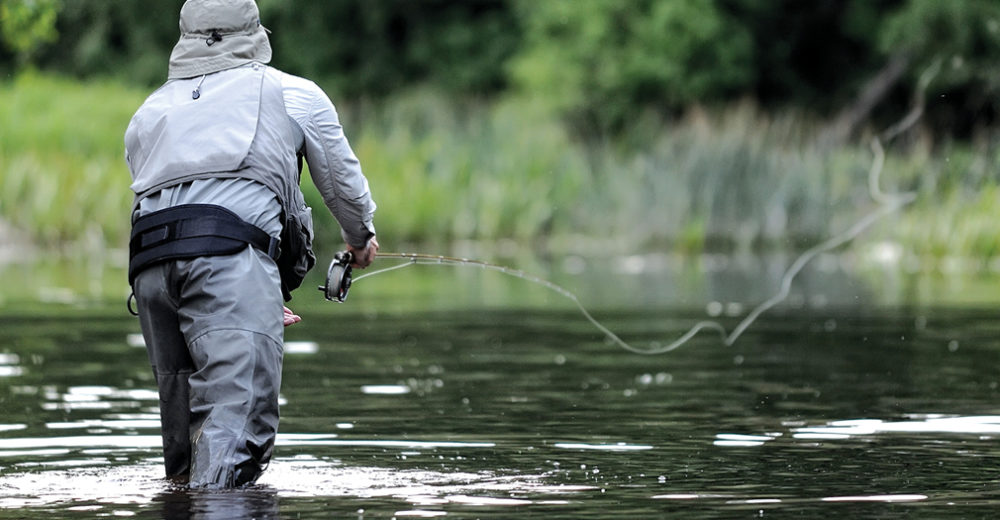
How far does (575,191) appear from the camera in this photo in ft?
82.8

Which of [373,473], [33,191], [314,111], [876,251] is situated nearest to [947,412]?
[373,473]

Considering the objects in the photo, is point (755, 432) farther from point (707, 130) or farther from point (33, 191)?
point (707, 130)

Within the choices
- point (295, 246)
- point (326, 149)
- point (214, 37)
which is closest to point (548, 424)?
point (295, 246)

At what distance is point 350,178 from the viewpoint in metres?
6.62

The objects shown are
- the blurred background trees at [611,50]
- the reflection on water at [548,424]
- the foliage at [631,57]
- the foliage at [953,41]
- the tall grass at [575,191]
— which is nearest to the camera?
the reflection on water at [548,424]

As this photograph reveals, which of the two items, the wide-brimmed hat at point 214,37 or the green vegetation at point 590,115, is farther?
the green vegetation at point 590,115

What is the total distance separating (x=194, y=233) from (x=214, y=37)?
665 millimetres

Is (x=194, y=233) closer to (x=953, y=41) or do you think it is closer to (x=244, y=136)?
(x=244, y=136)

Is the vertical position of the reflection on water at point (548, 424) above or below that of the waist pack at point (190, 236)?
below

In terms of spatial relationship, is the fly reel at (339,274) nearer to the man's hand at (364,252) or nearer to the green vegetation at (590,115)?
the man's hand at (364,252)

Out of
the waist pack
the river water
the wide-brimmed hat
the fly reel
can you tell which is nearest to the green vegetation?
the river water

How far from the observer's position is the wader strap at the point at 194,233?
632 centimetres

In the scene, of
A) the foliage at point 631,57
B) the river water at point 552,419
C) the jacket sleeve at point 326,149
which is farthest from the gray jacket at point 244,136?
the foliage at point 631,57

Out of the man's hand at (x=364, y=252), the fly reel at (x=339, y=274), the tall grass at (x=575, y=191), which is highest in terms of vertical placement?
the tall grass at (x=575, y=191)
